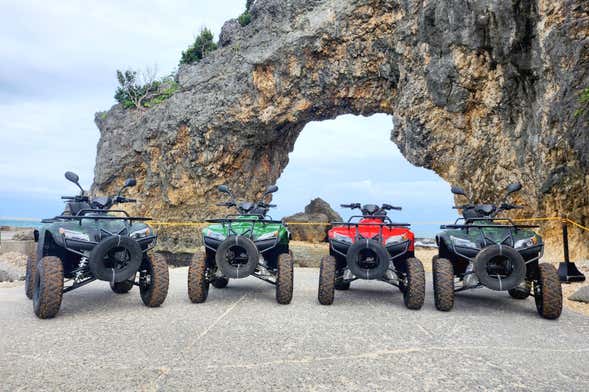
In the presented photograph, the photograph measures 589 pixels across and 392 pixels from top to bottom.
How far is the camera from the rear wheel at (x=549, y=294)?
4.92 metres

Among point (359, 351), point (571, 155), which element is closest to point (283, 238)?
point (359, 351)

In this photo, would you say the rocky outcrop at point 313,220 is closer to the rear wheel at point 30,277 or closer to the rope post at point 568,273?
the rope post at point 568,273

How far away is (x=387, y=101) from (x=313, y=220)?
6643mm

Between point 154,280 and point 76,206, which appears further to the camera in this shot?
point 76,206

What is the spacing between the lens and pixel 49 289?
464 cm

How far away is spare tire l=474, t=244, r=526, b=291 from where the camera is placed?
16.2ft

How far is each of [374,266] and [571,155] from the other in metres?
6.67

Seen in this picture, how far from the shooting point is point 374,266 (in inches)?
232

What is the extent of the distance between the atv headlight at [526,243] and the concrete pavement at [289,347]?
87cm

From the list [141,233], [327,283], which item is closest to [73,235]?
[141,233]

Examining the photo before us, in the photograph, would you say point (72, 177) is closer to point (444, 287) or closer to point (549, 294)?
point (444, 287)

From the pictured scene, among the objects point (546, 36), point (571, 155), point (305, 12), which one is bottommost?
point (571, 155)

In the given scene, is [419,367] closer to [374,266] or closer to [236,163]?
[374,266]

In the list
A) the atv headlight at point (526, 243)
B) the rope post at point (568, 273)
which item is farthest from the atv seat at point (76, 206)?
the rope post at point (568, 273)
